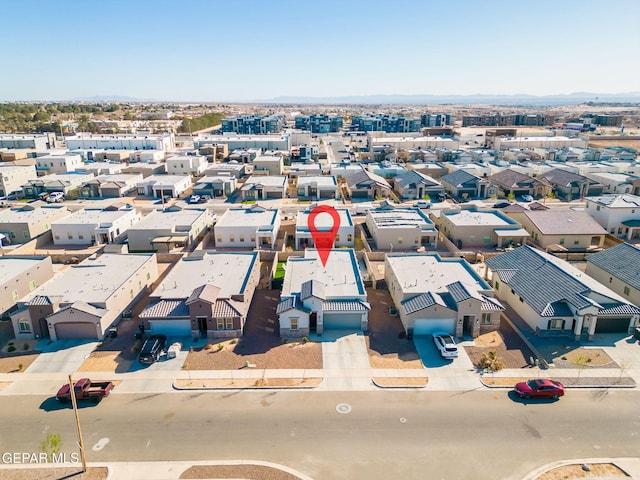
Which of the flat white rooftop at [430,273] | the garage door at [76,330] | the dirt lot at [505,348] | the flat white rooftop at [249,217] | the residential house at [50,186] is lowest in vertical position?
the dirt lot at [505,348]

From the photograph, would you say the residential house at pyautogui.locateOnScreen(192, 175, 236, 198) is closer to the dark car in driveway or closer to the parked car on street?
the dark car in driveway

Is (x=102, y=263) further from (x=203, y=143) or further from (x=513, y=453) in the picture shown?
(x=203, y=143)

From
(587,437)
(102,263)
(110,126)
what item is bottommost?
(587,437)

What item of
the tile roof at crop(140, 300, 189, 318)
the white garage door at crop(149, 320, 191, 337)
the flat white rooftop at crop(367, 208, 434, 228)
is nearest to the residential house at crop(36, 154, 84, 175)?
the flat white rooftop at crop(367, 208, 434, 228)

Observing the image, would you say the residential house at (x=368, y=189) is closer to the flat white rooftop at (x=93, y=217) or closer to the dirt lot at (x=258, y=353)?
the flat white rooftop at (x=93, y=217)

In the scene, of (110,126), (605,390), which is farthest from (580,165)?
(110,126)

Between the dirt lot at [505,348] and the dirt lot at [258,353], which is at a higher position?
the dirt lot at [258,353]

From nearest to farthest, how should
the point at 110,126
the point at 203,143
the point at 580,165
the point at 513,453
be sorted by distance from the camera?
the point at 513,453 < the point at 580,165 < the point at 203,143 < the point at 110,126

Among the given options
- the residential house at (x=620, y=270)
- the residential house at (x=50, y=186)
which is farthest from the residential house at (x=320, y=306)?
the residential house at (x=50, y=186)
